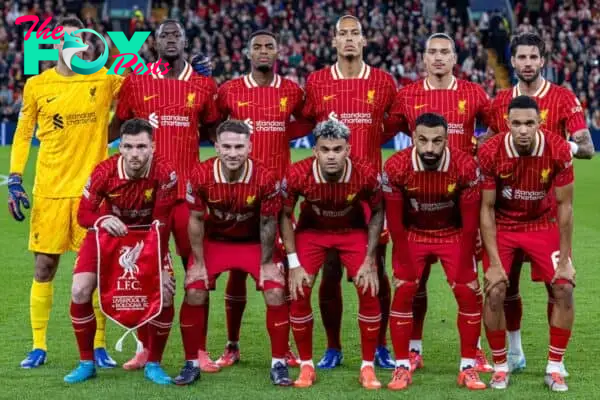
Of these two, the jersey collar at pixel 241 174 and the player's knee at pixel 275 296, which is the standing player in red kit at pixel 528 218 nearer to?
the player's knee at pixel 275 296

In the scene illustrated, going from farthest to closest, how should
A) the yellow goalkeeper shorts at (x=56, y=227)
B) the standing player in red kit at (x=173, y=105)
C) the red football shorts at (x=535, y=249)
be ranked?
the standing player in red kit at (x=173, y=105), the yellow goalkeeper shorts at (x=56, y=227), the red football shorts at (x=535, y=249)

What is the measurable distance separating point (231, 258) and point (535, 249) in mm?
1942

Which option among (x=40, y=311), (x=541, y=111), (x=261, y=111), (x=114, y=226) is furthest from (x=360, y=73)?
(x=40, y=311)

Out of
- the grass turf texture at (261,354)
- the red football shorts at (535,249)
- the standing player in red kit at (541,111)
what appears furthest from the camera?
the standing player in red kit at (541,111)

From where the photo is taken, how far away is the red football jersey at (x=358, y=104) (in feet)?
27.6

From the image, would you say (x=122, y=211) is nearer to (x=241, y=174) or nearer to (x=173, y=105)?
(x=241, y=174)

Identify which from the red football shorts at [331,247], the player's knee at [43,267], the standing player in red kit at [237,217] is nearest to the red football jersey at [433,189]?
the red football shorts at [331,247]

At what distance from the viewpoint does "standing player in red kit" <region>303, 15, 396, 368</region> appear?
831 centimetres

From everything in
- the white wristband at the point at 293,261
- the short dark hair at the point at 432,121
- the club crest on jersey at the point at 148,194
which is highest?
the short dark hair at the point at 432,121

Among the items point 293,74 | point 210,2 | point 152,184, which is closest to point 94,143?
point 152,184

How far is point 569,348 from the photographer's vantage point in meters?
8.70

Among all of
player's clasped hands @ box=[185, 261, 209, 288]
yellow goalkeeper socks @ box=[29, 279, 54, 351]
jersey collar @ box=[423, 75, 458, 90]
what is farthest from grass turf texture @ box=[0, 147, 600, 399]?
jersey collar @ box=[423, 75, 458, 90]

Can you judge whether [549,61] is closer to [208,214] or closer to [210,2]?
[210,2]

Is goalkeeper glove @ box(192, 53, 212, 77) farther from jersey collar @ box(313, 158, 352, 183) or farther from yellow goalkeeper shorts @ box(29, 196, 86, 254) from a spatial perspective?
jersey collar @ box(313, 158, 352, 183)
